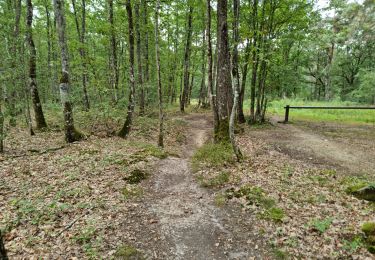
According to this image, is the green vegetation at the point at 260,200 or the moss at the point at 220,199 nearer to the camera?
the green vegetation at the point at 260,200

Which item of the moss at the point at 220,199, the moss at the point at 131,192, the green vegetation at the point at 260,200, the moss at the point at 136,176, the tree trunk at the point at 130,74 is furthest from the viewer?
the tree trunk at the point at 130,74

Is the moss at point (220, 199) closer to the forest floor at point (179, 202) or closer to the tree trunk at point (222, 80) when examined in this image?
the forest floor at point (179, 202)

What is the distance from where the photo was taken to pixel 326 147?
988 cm

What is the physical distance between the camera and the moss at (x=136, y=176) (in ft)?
21.9

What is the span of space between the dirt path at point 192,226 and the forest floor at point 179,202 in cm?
2

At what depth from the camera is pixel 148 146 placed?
9.93m

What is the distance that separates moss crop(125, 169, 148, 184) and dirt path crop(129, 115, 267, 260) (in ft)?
0.99

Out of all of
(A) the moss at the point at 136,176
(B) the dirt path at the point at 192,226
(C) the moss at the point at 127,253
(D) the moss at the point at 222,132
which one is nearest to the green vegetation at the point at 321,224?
(B) the dirt path at the point at 192,226

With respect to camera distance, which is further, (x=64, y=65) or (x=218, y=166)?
(x=64, y=65)

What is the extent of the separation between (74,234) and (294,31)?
16011 millimetres

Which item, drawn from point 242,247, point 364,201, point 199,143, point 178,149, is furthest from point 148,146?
point 364,201

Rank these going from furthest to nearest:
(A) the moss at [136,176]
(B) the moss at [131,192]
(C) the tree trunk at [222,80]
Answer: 1. (C) the tree trunk at [222,80]
2. (A) the moss at [136,176]
3. (B) the moss at [131,192]

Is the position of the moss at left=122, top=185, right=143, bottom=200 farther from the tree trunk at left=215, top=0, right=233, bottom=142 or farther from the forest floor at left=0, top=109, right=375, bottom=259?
the tree trunk at left=215, top=0, right=233, bottom=142

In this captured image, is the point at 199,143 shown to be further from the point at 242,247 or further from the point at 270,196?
the point at 242,247
